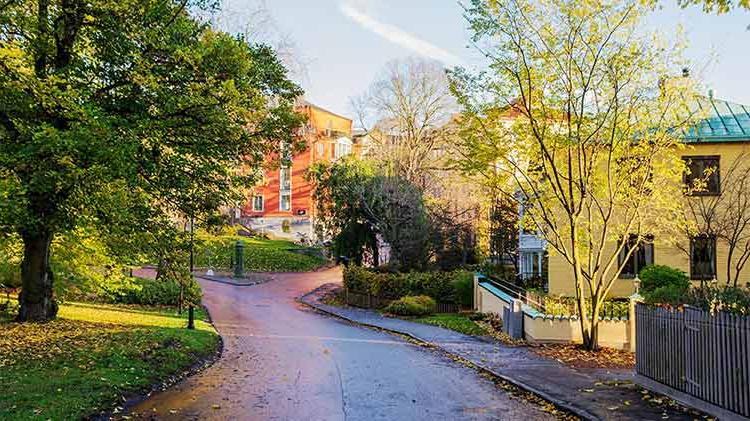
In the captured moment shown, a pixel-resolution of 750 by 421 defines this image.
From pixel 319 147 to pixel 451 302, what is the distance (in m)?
40.0

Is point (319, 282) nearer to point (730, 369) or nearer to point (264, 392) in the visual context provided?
point (264, 392)

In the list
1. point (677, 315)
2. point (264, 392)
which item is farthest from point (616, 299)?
point (264, 392)

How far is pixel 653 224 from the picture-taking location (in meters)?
18.4

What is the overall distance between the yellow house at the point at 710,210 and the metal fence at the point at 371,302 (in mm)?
4912

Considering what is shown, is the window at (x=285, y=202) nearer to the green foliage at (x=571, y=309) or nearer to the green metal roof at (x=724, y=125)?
the green metal roof at (x=724, y=125)

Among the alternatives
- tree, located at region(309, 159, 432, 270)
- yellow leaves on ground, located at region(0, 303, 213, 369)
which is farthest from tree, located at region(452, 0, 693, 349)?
tree, located at region(309, 159, 432, 270)

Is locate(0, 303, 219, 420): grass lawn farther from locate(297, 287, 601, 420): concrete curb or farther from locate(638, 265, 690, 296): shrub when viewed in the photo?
locate(638, 265, 690, 296): shrub

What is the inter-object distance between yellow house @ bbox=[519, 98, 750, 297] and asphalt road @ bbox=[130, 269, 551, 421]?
1027 centimetres

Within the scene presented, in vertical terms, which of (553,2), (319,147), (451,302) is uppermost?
(319,147)

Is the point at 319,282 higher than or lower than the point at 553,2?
lower

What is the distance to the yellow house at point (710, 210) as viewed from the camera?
77.5 ft

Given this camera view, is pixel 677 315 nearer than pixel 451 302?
Yes

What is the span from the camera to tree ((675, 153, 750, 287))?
74.3 feet

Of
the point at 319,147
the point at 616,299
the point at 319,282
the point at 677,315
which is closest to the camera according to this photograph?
the point at 677,315
